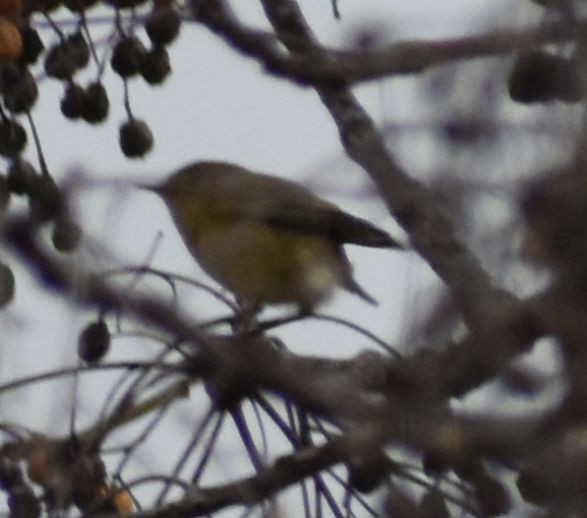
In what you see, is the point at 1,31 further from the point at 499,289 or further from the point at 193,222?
the point at 193,222

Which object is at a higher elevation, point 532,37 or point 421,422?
point 532,37

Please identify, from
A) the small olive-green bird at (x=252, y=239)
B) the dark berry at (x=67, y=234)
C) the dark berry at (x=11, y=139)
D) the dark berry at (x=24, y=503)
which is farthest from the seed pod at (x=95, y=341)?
the small olive-green bird at (x=252, y=239)

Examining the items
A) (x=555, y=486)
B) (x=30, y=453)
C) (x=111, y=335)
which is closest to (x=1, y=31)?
(x=111, y=335)

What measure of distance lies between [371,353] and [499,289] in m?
0.88

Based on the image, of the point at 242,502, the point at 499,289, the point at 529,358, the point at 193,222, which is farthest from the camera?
the point at 193,222

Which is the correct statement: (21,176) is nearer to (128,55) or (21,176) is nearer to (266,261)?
(128,55)

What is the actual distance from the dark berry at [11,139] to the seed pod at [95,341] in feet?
1.61

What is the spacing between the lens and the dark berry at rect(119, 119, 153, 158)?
338 cm

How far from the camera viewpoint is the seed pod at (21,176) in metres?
2.76

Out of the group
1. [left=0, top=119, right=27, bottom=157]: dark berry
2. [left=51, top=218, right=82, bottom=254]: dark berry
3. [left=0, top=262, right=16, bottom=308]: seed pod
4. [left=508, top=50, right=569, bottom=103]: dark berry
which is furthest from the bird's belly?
[left=51, top=218, right=82, bottom=254]: dark berry

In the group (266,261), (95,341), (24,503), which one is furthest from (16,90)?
(266,261)

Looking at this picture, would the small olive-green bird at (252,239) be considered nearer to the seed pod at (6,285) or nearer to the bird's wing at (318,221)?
the bird's wing at (318,221)

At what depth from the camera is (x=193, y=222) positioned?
4688mm

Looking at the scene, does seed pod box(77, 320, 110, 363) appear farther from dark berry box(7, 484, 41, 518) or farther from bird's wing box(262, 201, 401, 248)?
bird's wing box(262, 201, 401, 248)
